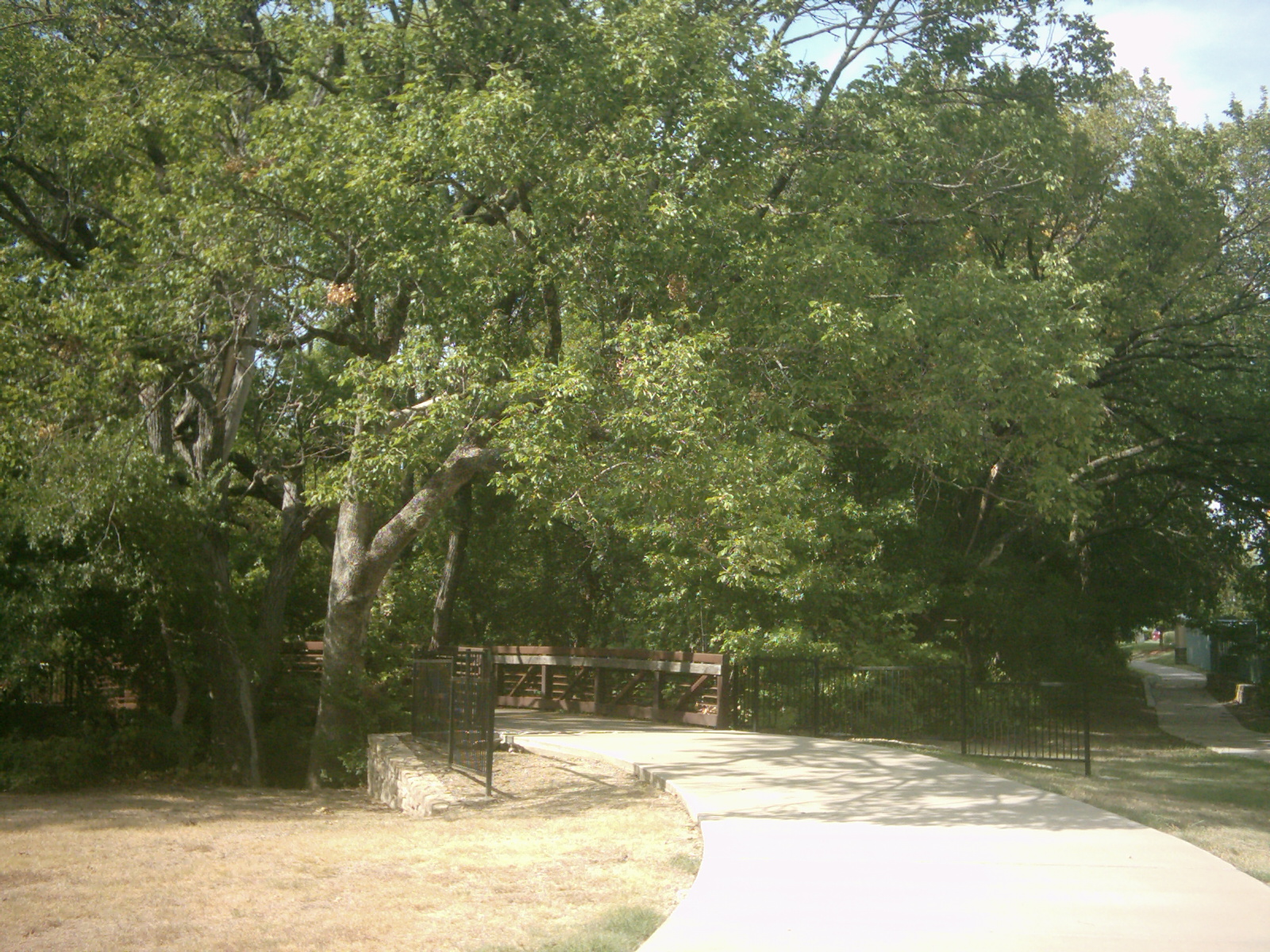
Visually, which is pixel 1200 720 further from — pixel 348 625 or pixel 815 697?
pixel 348 625

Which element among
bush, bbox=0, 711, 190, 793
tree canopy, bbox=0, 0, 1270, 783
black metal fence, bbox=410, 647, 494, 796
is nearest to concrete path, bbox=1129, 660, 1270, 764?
tree canopy, bbox=0, 0, 1270, 783

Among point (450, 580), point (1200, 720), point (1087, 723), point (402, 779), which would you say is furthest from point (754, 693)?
point (1200, 720)

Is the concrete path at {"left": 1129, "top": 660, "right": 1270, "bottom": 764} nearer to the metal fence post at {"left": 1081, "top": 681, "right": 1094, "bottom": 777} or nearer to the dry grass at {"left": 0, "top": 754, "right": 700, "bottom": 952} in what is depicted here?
the metal fence post at {"left": 1081, "top": 681, "right": 1094, "bottom": 777}

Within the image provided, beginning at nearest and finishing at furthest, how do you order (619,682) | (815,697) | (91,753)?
(91,753)
(815,697)
(619,682)

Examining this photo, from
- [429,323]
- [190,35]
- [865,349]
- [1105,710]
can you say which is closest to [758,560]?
[865,349]

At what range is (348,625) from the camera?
16.8 m

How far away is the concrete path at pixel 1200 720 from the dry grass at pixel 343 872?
11.8 m

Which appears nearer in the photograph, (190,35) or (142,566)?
(142,566)

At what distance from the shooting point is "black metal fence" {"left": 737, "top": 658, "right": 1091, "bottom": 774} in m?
13.7

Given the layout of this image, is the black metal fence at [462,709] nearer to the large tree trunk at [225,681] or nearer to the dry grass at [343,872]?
the dry grass at [343,872]

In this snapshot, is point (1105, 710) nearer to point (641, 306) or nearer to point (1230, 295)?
point (1230, 295)

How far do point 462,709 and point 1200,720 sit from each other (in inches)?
752

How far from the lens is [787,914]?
6547 mm

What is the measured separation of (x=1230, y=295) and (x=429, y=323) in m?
16.6
